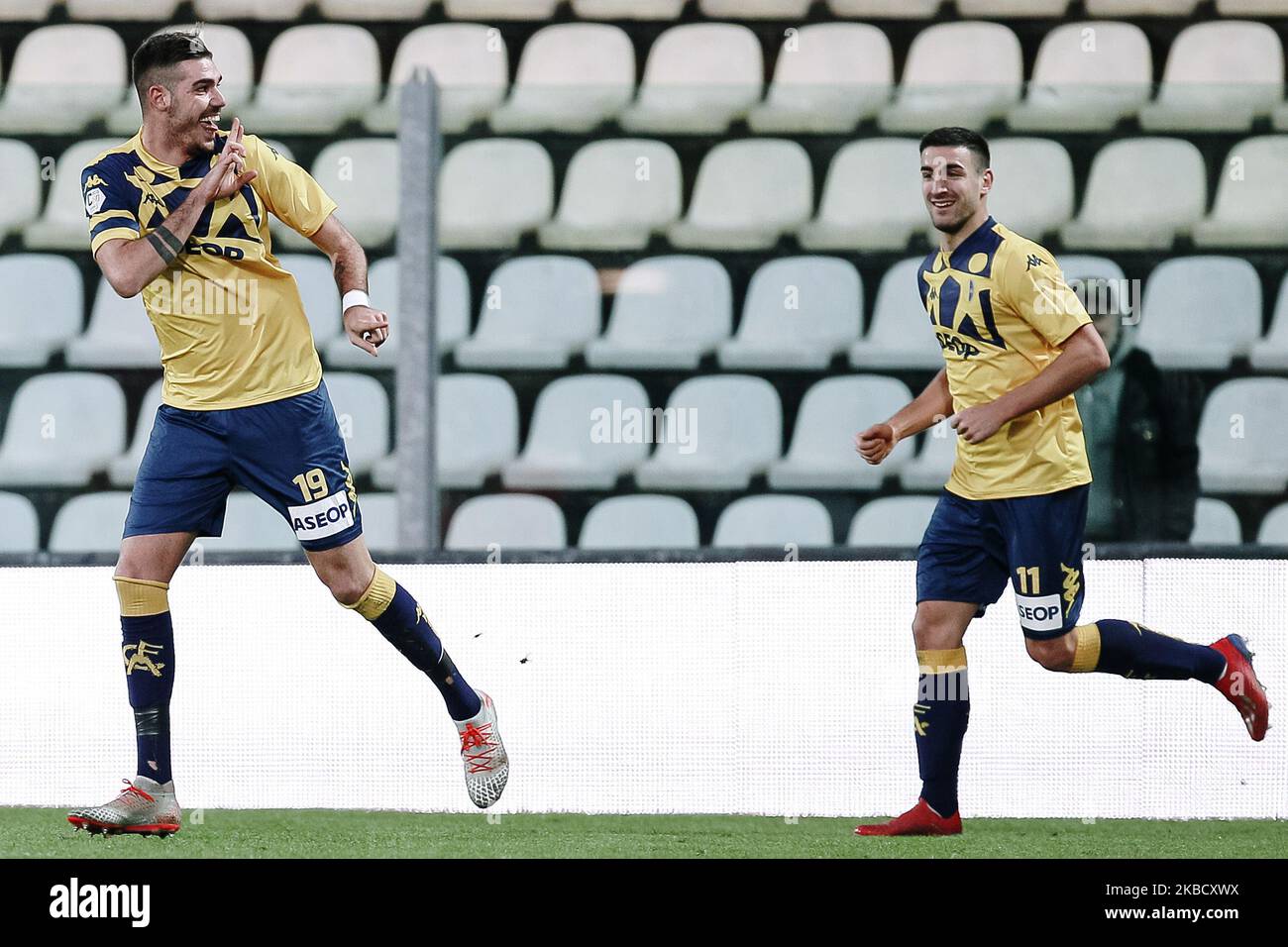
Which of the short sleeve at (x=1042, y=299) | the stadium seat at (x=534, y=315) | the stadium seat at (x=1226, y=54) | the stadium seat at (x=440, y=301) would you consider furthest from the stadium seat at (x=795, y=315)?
the stadium seat at (x=1226, y=54)

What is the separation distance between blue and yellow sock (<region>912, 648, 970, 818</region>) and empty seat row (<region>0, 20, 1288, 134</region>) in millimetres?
1847

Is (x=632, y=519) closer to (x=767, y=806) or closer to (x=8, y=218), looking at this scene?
(x=767, y=806)

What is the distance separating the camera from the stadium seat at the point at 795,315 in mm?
5434

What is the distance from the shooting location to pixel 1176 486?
5238 mm

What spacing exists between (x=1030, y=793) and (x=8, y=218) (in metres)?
3.68

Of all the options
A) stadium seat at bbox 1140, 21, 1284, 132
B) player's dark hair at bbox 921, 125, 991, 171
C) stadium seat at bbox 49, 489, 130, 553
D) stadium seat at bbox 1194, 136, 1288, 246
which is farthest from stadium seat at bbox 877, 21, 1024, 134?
stadium seat at bbox 49, 489, 130, 553

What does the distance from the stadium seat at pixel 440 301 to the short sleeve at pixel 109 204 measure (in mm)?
1308

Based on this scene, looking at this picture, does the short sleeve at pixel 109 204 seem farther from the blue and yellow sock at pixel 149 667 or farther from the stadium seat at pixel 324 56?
the stadium seat at pixel 324 56

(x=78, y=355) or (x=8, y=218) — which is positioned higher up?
(x=8, y=218)

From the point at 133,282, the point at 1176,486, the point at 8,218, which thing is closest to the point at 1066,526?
the point at 1176,486

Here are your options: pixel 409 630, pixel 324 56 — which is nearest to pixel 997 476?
pixel 409 630

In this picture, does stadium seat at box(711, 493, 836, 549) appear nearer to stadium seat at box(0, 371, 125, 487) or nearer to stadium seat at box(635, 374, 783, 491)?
stadium seat at box(635, 374, 783, 491)
